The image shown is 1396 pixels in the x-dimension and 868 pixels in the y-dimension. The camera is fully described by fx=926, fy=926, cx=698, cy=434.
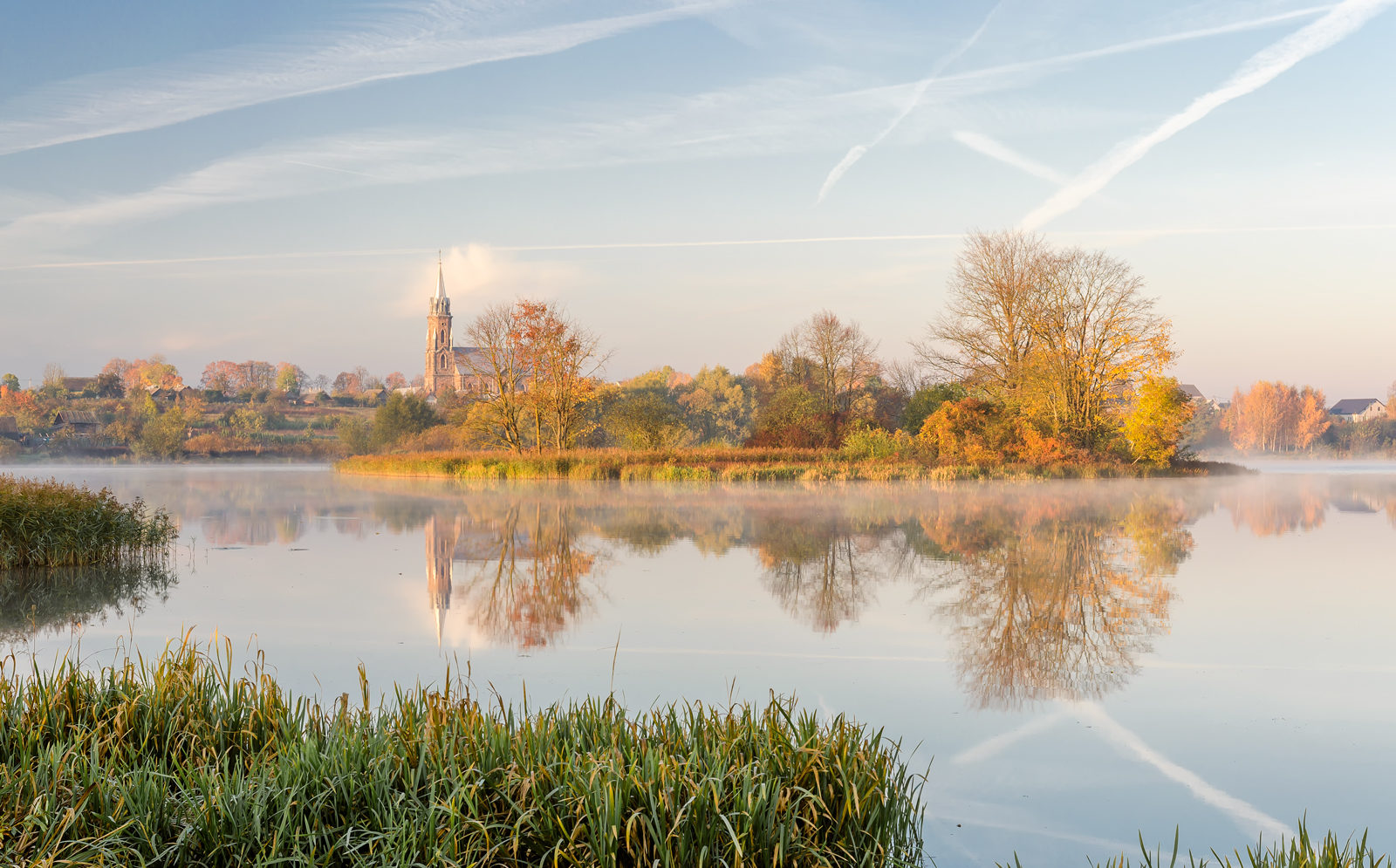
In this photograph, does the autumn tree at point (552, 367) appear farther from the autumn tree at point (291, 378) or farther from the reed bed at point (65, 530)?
the autumn tree at point (291, 378)

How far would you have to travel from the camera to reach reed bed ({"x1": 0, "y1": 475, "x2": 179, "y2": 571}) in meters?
9.84

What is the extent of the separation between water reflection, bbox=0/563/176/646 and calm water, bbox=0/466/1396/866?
6 cm

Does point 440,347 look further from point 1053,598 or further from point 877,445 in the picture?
point 1053,598

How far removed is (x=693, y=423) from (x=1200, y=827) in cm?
5768

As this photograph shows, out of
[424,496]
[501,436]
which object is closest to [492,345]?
[501,436]

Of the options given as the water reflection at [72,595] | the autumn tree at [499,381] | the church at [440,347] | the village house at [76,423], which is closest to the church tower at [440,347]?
the church at [440,347]

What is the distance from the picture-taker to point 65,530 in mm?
10070

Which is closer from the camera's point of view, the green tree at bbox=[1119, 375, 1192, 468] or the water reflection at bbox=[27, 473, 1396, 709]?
the water reflection at bbox=[27, 473, 1396, 709]

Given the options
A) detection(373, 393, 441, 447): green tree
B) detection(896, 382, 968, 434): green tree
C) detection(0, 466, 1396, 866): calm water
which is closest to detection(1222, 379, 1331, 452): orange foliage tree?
detection(896, 382, 968, 434): green tree

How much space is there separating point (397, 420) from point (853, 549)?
39958mm

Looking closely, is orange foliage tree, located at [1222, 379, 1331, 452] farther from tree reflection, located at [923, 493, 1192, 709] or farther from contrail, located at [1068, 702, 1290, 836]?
contrail, located at [1068, 702, 1290, 836]

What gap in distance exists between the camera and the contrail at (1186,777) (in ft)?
11.4

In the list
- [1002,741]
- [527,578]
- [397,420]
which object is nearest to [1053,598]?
[1002,741]

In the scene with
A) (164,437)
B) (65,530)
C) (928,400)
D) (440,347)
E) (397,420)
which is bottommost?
(65,530)
